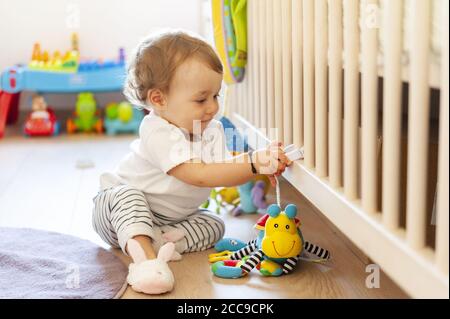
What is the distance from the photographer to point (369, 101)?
2.82ft

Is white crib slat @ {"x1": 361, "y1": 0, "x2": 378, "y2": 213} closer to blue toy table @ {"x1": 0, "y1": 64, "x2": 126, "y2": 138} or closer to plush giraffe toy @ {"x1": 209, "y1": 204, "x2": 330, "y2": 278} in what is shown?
plush giraffe toy @ {"x1": 209, "y1": 204, "x2": 330, "y2": 278}

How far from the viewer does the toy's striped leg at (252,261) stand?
1143mm

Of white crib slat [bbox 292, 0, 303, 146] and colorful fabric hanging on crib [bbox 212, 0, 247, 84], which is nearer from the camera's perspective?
white crib slat [bbox 292, 0, 303, 146]

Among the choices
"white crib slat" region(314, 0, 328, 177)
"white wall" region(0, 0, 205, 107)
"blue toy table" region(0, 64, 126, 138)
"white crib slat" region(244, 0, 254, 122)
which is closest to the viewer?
"white crib slat" region(314, 0, 328, 177)

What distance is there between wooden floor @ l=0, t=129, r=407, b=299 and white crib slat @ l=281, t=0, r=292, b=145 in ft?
0.82

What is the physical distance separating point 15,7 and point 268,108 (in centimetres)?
174

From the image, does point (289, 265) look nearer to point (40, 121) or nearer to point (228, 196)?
point (228, 196)

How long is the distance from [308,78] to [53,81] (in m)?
1.66

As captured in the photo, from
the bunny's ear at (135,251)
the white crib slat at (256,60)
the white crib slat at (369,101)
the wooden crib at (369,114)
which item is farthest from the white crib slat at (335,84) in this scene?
the white crib slat at (256,60)

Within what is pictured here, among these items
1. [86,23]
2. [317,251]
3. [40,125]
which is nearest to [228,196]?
[317,251]

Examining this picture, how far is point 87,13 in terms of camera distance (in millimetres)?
2793

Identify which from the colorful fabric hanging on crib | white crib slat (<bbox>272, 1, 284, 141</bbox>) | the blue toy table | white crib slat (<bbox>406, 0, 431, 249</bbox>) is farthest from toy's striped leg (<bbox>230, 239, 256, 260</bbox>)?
the blue toy table

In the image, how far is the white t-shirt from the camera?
3.92 ft
